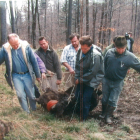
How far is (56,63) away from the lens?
204 inches

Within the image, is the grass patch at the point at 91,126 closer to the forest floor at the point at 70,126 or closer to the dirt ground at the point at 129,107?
the forest floor at the point at 70,126

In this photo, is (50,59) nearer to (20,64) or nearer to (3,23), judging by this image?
(20,64)

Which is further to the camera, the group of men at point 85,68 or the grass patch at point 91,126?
the group of men at point 85,68

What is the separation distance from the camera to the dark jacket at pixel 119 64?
4.01 meters

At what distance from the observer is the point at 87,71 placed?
4051 mm

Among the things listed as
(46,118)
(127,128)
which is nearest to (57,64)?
(46,118)

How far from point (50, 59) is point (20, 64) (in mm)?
1273

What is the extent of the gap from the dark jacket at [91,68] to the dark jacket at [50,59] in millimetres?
1168

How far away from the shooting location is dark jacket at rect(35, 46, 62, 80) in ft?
16.7

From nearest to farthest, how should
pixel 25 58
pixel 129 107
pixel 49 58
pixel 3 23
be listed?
pixel 25 58
pixel 49 58
pixel 129 107
pixel 3 23

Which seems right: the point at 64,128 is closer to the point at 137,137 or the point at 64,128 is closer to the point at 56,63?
the point at 137,137

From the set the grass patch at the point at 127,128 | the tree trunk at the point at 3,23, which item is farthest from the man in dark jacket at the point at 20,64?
the tree trunk at the point at 3,23

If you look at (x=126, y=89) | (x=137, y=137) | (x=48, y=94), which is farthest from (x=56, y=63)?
(x=126, y=89)

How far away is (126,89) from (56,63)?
11.0 feet
